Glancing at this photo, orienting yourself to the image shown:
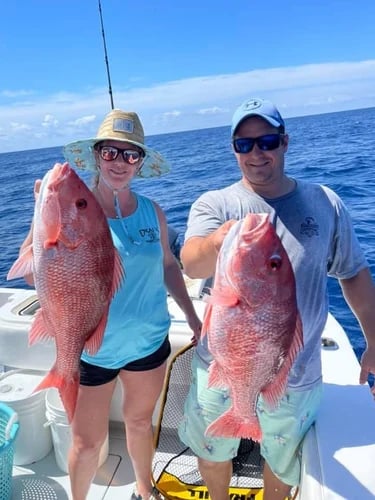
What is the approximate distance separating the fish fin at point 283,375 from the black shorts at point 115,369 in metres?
0.82

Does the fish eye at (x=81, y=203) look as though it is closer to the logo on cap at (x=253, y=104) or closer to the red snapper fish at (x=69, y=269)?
the red snapper fish at (x=69, y=269)

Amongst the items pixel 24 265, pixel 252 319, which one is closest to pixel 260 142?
pixel 252 319

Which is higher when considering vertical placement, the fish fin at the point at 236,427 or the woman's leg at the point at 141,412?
the fish fin at the point at 236,427

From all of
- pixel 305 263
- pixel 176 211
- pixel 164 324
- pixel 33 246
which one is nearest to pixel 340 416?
pixel 305 263

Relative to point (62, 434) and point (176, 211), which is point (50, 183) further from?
point (176, 211)

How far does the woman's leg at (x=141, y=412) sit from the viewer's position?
2.28 meters

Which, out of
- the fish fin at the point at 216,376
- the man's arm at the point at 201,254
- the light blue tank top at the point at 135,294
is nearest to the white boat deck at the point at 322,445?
the fish fin at the point at 216,376

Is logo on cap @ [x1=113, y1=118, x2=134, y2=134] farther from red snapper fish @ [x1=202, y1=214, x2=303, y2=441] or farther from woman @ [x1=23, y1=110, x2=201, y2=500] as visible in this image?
red snapper fish @ [x1=202, y1=214, x2=303, y2=441]

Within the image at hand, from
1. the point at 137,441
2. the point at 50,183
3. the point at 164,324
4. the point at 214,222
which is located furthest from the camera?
the point at 137,441

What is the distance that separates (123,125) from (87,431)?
1.49 m

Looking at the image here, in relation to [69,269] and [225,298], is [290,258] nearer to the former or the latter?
[225,298]

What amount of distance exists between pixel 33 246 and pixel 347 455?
154 cm

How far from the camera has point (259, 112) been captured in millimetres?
1790

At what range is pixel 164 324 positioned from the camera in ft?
7.56
